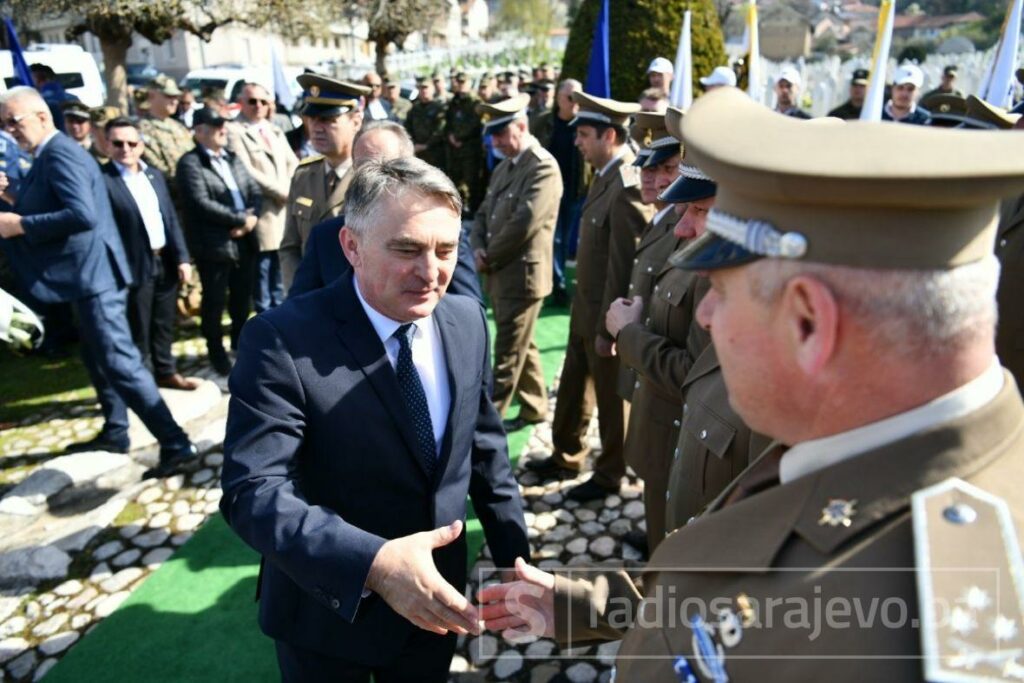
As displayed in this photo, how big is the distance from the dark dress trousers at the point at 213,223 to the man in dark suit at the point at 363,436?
4.52 m

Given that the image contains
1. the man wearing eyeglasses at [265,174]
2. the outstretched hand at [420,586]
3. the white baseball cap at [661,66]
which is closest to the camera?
the outstretched hand at [420,586]

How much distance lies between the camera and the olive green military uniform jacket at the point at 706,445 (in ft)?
7.15

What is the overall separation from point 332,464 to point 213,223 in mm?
4850

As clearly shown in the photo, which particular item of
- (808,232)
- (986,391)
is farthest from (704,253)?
(986,391)

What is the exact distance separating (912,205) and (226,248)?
605 centimetres

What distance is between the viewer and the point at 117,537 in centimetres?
410

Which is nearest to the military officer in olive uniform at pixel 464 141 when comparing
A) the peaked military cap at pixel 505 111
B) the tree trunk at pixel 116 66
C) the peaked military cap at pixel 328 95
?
the tree trunk at pixel 116 66

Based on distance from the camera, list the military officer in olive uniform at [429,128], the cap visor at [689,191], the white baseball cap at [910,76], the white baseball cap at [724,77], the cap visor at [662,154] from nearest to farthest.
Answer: the cap visor at [689,191] < the cap visor at [662,154] < the white baseball cap at [724,77] < the white baseball cap at [910,76] < the military officer in olive uniform at [429,128]

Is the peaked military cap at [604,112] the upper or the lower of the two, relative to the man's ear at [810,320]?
lower

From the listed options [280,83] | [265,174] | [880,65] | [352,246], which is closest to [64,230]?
[265,174]

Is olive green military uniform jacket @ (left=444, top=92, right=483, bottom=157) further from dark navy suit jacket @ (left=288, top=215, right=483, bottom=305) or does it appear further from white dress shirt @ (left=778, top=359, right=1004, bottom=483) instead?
white dress shirt @ (left=778, top=359, right=1004, bottom=483)

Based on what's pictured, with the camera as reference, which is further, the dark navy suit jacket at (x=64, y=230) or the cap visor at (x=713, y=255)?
the dark navy suit jacket at (x=64, y=230)

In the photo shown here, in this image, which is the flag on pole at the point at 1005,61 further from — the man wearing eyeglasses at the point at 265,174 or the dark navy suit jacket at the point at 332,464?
the man wearing eyeglasses at the point at 265,174

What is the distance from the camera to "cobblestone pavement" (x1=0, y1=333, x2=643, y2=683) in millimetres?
3199
